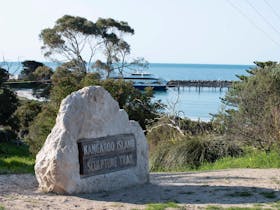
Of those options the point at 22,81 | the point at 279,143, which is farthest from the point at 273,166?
the point at 22,81

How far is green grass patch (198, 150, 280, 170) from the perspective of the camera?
13.1 m

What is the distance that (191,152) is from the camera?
14867mm

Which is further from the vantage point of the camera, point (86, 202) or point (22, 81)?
point (22, 81)

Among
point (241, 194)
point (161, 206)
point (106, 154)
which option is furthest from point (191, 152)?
point (161, 206)

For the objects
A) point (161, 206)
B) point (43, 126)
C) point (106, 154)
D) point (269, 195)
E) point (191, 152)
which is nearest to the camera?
point (161, 206)

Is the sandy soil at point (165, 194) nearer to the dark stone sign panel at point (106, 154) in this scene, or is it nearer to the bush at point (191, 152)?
the dark stone sign panel at point (106, 154)

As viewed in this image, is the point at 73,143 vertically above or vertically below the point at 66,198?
above

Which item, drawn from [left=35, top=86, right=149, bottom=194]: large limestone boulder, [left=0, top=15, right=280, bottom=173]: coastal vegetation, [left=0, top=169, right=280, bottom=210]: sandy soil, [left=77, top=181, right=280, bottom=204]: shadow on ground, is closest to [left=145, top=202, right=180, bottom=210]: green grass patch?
[left=0, top=169, right=280, bottom=210]: sandy soil

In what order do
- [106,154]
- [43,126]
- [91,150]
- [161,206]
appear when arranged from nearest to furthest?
[161,206], [91,150], [106,154], [43,126]

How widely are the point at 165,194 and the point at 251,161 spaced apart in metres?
5.06

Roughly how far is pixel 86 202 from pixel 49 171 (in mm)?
775

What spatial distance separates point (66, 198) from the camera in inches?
324

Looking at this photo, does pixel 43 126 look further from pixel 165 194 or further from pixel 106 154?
pixel 165 194

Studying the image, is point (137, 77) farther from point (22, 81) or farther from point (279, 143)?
point (279, 143)
